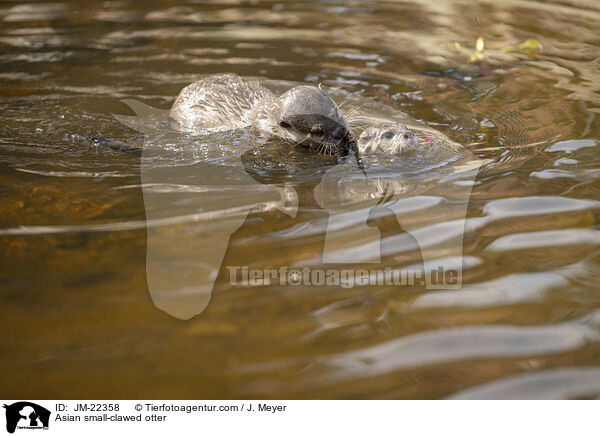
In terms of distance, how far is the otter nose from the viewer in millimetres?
4266

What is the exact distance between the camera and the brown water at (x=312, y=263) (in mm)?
2029

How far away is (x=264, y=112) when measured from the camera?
15.6 feet

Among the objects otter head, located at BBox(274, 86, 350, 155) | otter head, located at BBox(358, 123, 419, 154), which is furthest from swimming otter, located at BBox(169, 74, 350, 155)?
otter head, located at BBox(358, 123, 419, 154)

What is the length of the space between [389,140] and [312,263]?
5.59 ft

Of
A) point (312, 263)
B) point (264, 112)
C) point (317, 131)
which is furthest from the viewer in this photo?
point (264, 112)
